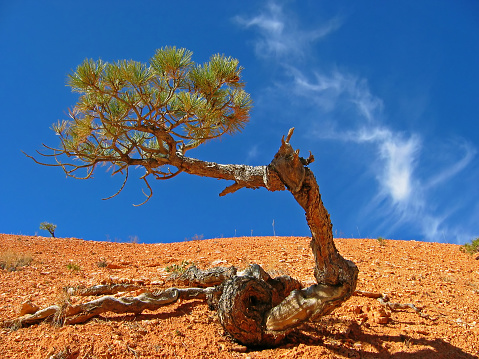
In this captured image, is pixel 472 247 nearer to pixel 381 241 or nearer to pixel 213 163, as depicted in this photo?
pixel 381 241

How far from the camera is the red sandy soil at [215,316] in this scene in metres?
4.29

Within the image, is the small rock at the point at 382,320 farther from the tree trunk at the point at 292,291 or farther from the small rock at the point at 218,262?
the small rock at the point at 218,262

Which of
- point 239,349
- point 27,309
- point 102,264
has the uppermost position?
point 102,264

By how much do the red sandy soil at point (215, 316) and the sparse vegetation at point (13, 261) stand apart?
211mm

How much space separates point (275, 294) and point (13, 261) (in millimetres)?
5184

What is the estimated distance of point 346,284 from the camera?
187 inches

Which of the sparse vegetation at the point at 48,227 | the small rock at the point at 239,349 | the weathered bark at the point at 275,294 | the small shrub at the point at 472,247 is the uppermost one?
the sparse vegetation at the point at 48,227

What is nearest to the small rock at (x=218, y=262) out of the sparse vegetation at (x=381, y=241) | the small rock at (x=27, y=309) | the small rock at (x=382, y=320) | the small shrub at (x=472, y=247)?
the small rock at (x=382, y=320)

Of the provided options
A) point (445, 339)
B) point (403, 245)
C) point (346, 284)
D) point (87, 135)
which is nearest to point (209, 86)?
point (87, 135)

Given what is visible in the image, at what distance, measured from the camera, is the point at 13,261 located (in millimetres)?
7480

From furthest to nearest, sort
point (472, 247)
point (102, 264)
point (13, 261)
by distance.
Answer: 1. point (472, 247)
2. point (102, 264)
3. point (13, 261)

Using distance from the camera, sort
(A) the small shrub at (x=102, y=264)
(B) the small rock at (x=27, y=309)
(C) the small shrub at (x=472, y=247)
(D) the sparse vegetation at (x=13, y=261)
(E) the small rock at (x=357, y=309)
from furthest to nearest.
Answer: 1. (C) the small shrub at (x=472, y=247)
2. (A) the small shrub at (x=102, y=264)
3. (D) the sparse vegetation at (x=13, y=261)
4. (E) the small rock at (x=357, y=309)
5. (B) the small rock at (x=27, y=309)

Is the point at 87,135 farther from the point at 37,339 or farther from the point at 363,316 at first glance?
the point at 363,316

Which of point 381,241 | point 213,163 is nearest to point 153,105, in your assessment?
point 213,163
